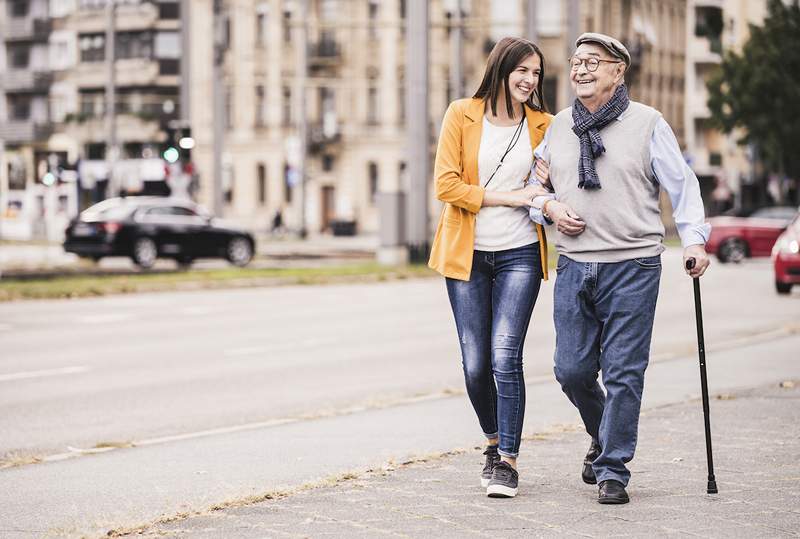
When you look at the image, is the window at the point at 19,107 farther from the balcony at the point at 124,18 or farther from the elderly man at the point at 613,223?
the elderly man at the point at 613,223

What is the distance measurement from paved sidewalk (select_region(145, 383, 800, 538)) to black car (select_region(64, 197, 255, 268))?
29307 millimetres

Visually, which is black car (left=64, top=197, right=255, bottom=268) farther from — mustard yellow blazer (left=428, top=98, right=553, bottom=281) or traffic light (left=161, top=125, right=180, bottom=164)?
mustard yellow blazer (left=428, top=98, right=553, bottom=281)

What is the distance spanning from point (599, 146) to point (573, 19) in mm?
29934

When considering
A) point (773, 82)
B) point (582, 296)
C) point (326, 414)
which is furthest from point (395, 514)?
point (773, 82)

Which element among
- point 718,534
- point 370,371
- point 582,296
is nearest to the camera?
point 718,534

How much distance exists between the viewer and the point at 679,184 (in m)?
7.10

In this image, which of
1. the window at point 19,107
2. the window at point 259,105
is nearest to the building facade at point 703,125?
the window at point 259,105

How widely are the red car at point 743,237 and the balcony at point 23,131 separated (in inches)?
2480

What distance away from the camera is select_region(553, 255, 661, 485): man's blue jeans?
7090mm

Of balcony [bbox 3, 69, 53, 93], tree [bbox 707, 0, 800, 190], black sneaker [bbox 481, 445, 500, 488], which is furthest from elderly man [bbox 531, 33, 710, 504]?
balcony [bbox 3, 69, 53, 93]

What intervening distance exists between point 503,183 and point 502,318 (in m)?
0.58

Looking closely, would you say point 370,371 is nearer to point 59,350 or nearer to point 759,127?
point 59,350

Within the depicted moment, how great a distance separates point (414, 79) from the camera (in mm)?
35094

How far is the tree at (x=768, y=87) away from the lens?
186 feet
